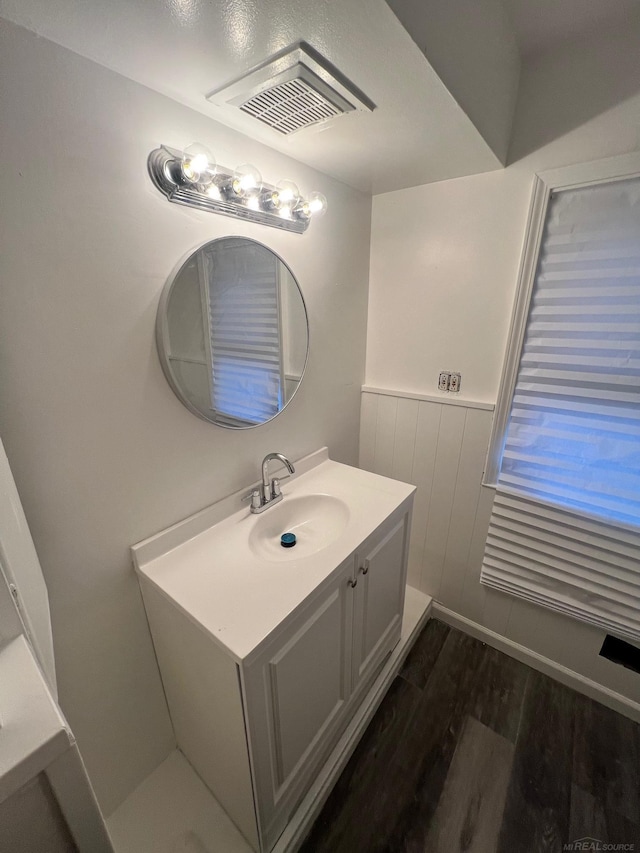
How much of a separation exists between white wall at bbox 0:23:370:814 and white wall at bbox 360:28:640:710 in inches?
23.5

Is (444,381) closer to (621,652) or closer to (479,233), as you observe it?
(479,233)

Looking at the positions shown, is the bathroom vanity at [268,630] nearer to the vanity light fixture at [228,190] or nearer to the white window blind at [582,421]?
the white window blind at [582,421]

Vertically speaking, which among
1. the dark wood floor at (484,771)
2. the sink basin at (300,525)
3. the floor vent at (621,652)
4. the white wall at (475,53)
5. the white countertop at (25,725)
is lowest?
the dark wood floor at (484,771)

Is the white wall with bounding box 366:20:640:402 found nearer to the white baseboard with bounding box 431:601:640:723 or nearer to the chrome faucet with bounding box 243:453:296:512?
the chrome faucet with bounding box 243:453:296:512

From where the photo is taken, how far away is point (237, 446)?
124 cm

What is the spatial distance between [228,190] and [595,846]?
231 cm

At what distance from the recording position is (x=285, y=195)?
114 centimetres

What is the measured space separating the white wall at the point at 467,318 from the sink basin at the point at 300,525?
2.05 feet

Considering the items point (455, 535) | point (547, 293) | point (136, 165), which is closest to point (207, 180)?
point (136, 165)

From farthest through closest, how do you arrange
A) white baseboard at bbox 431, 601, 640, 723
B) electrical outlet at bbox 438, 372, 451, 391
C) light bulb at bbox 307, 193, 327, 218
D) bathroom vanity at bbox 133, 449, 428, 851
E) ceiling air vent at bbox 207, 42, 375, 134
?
electrical outlet at bbox 438, 372, 451, 391 → white baseboard at bbox 431, 601, 640, 723 → light bulb at bbox 307, 193, 327, 218 → bathroom vanity at bbox 133, 449, 428, 851 → ceiling air vent at bbox 207, 42, 375, 134

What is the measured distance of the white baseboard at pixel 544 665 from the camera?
1431mm

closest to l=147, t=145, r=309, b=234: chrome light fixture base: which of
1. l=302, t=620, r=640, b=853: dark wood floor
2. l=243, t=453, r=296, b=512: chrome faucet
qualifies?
l=243, t=453, r=296, b=512: chrome faucet

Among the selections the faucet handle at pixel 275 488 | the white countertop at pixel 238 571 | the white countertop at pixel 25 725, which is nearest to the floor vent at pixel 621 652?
the white countertop at pixel 238 571

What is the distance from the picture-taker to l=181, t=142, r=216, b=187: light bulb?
900 millimetres
